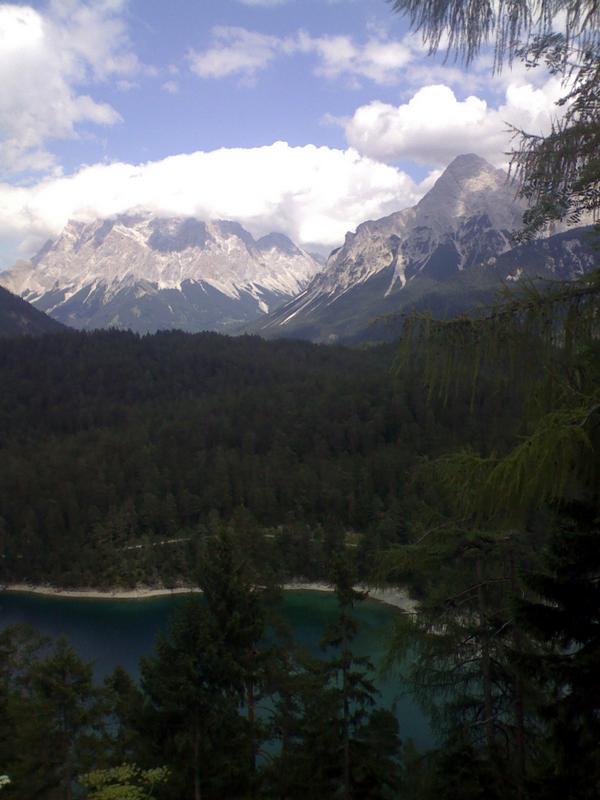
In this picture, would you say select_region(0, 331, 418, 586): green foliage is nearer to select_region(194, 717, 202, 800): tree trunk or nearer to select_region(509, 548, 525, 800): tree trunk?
select_region(194, 717, 202, 800): tree trunk

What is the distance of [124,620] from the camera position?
43.9m

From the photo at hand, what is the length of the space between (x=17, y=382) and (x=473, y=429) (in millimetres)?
89981

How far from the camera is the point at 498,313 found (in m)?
3.69

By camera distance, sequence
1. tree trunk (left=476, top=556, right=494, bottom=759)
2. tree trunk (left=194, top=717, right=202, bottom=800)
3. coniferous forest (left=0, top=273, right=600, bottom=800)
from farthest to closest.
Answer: tree trunk (left=194, top=717, right=202, bottom=800)
tree trunk (left=476, top=556, right=494, bottom=759)
coniferous forest (left=0, top=273, right=600, bottom=800)

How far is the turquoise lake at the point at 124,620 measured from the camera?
36188 millimetres

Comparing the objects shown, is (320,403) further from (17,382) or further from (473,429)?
(17,382)

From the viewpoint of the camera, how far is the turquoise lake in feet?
119

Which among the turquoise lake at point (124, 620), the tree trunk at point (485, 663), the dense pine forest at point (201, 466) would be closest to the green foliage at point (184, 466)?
the dense pine forest at point (201, 466)

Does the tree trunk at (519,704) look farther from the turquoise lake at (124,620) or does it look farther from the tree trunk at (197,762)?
the turquoise lake at (124,620)

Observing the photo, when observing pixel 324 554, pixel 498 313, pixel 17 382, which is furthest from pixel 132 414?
pixel 498 313

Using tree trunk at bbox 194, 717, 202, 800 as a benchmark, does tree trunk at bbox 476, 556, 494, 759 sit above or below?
above

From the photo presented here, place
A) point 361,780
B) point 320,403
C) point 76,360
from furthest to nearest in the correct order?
point 76,360
point 320,403
point 361,780

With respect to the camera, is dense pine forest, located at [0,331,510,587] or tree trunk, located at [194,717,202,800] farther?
dense pine forest, located at [0,331,510,587]

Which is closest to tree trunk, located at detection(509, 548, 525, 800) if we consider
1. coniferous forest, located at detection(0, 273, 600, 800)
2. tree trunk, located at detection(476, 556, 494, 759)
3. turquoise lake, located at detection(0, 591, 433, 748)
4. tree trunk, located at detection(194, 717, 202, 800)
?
coniferous forest, located at detection(0, 273, 600, 800)
